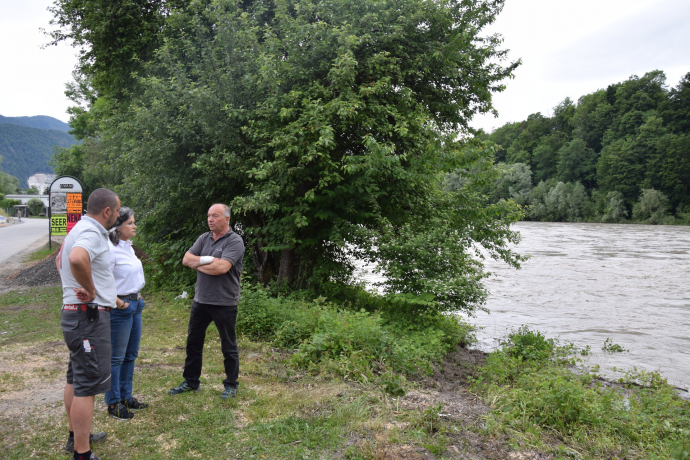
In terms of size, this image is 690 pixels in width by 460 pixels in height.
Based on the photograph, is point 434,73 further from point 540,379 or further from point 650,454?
point 650,454

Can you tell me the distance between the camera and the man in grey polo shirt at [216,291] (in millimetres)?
4965

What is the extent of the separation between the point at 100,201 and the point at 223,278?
1.61m

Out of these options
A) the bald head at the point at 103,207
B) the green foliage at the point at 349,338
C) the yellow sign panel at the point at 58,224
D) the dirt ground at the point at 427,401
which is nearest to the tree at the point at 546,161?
the yellow sign panel at the point at 58,224

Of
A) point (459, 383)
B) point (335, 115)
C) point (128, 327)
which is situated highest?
point (335, 115)

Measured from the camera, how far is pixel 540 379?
6676mm

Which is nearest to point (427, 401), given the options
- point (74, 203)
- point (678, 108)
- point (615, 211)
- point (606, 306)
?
point (606, 306)

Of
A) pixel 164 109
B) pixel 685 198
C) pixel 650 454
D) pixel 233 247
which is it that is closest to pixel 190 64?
pixel 164 109

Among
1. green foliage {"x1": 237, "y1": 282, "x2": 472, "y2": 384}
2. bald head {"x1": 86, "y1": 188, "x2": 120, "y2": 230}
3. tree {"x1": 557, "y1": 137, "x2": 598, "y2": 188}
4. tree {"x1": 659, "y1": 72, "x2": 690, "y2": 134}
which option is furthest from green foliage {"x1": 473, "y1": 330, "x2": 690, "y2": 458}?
tree {"x1": 557, "y1": 137, "x2": 598, "y2": 188}

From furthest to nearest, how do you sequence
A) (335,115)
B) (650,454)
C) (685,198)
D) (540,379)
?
(685,198) → (335,115) → (540,379) → (650,454)

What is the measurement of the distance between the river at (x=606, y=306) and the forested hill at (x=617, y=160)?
109 ft

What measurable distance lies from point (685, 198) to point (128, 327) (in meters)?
78.1

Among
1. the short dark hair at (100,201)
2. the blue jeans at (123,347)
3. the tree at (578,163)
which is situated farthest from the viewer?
the tree at (578,163)

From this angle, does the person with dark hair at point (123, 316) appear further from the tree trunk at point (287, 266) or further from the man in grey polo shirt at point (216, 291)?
the tree trunk at point (287, 266)

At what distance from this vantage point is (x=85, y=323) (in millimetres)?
3598
